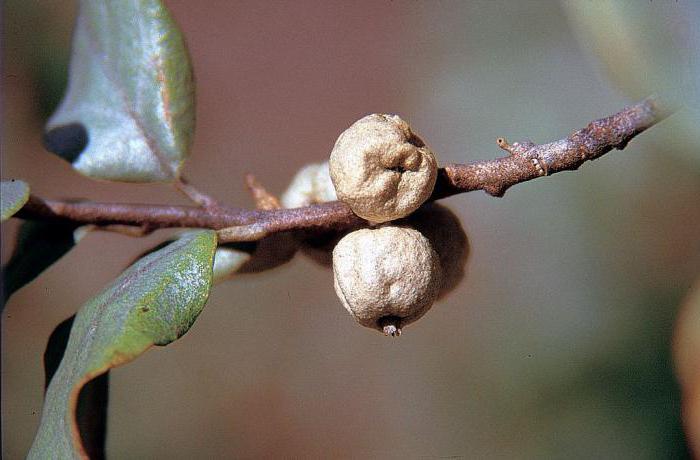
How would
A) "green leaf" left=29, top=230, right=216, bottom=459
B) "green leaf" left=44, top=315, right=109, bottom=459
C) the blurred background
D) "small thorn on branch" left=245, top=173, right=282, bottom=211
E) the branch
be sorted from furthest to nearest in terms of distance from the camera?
1. the blurred background
2. "small thorn on branch" left=245, top=173, right=282, bottom=211
3. "green leaf" left=44, top=315, right=109, bottom=459
4. the branch
5. "green leaf" left=29, top=230, right=216, bottom=459

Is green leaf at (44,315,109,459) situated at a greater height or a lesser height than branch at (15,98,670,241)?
lesser

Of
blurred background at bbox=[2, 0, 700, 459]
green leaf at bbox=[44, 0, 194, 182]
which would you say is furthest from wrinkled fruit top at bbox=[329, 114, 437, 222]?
blurred background at bbox=[2, 0, 700, 459]

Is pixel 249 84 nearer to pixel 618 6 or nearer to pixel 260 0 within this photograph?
pixel 260 0

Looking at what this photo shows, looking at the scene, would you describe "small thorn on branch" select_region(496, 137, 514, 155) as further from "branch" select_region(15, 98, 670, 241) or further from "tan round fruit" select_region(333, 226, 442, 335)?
"tan round fruit" select_region(333, 226, 442, 335)

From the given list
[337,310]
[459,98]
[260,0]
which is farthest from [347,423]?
[260,0]

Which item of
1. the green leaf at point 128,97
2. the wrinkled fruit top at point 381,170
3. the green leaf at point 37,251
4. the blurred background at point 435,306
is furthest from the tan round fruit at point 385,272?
the blurred background at point 435,306

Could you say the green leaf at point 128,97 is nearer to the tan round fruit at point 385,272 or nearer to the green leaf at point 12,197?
the green leaf at point 12,197

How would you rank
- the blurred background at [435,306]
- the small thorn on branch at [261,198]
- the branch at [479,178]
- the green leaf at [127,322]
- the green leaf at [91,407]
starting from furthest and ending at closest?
the blurred background at [435,306], the small thorn on branch at [261,198], the green leaf at [91,407], the branch at [479,178], the green leaf at [127,322]
